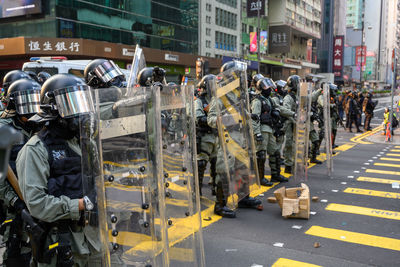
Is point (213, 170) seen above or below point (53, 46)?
below

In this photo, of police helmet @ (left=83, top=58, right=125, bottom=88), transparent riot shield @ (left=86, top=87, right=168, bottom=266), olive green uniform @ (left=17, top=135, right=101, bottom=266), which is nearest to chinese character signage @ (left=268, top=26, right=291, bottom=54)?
police helmet @ (left=83, top=58, right=125, bottom=88)

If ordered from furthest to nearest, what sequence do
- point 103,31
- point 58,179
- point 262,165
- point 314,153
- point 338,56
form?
point 338,56 → point 103,31 → point 314,153 → point 262,165 → point 58,179

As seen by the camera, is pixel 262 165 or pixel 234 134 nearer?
pixel 234 134

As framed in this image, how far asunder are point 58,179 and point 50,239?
0.41m

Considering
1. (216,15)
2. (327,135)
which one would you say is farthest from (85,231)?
(216,15)

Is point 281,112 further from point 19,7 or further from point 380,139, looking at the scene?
point 19,7

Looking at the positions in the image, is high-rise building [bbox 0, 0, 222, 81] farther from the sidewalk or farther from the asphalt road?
the asphalt road

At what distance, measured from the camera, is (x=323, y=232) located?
525 centimetres

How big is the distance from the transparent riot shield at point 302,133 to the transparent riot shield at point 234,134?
81.6 inches

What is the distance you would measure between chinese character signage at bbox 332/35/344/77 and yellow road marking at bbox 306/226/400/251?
236 feet

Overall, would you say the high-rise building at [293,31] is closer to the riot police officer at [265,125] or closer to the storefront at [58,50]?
the storefront at [58,50]

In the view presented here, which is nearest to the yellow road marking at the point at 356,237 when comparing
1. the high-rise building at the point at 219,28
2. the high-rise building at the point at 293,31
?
the high-rise building at the point at 219,28

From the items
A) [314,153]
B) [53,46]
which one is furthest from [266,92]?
[53,46]

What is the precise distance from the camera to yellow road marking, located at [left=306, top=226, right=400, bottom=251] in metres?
4.84
